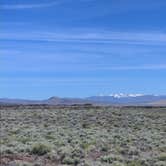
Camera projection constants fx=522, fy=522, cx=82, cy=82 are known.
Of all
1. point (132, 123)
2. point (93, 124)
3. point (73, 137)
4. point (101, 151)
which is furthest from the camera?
point (132, 123)

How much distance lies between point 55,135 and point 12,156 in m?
8.79

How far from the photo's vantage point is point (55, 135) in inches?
1112

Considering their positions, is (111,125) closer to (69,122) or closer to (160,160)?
(69,122)

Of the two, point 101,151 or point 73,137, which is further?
point 73,137

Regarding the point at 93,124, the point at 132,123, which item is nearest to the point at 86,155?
the point at 93,124

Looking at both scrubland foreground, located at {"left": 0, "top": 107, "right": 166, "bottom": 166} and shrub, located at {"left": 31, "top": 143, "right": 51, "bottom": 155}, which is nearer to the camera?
scrubland foreground, located at {"left": 0, "top": 107, "right": 166, "bottom": 166}

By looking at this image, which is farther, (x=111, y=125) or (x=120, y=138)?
(x=111, y=125)

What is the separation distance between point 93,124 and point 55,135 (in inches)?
483

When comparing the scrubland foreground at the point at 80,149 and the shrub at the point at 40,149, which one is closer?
the scrubland foreground at the point at 80,149

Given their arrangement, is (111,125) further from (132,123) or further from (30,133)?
(30,133)

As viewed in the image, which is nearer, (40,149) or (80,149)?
(40,149)

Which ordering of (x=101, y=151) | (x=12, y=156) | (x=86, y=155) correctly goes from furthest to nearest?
(x=101, y=151) < (x=86, y=155) < (x=12, y=156)

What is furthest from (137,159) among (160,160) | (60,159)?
(60,159)

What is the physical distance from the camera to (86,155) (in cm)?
2155
